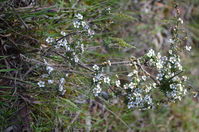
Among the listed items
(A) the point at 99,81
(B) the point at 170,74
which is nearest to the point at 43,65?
(A) the point at 99,81

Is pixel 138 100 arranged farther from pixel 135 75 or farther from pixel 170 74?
pixel 170 74

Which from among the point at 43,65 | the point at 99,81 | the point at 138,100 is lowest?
the point at 138,100

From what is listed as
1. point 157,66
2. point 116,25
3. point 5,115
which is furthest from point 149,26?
point 5,115

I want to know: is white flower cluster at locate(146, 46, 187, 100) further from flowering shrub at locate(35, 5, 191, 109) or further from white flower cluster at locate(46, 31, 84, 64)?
white flower cluster at locate(46, 31, 84, 64)

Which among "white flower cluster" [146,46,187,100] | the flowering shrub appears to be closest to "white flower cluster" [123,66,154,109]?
the flowering shrub

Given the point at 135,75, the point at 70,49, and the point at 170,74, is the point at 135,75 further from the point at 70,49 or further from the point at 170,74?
the point at 70,49

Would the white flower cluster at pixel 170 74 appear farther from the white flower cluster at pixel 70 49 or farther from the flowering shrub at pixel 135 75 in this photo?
the white flower cluster at pixel 70 49

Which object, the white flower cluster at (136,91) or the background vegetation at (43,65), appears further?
the background vegetation at (43,65)

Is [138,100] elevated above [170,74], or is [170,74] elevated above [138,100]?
[170,74]

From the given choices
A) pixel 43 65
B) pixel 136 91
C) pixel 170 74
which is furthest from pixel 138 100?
pixel 43 65

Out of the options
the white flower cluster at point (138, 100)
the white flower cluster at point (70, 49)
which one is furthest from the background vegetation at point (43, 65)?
the white flower cluster at point (138, 100)

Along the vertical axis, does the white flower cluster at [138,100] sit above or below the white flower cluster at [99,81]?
below
